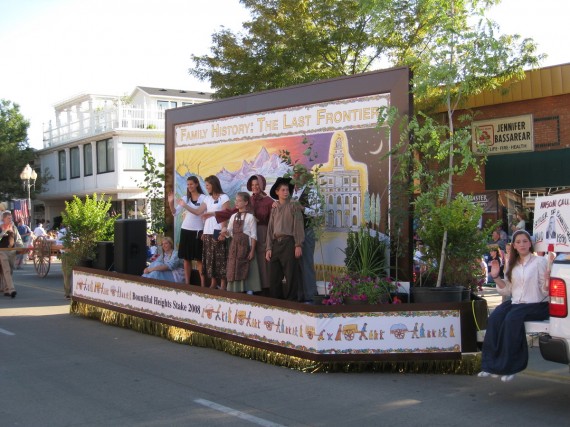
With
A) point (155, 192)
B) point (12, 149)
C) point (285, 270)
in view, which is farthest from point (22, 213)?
point (285, 270)

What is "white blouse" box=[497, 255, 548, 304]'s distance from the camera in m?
6.60

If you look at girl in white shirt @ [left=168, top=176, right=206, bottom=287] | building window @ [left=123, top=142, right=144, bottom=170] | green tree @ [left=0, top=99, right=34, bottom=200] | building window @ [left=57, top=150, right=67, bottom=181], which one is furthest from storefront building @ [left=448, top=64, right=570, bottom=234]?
green tree @ [left=0, top=99, right=34, bottom=200]

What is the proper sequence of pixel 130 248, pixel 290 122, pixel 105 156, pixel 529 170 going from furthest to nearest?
pixel 105 156 < pixel 529 170 < pixel 130 248 < pixel 290 122

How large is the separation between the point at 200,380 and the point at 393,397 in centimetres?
210

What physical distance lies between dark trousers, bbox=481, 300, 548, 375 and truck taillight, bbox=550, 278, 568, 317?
1.93 ft

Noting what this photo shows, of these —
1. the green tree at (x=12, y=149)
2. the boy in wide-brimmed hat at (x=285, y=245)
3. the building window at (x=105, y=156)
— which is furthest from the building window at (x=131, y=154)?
the boy in wide-brimmed hat at (x=285, y=245)

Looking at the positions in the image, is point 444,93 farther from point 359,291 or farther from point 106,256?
point 106,256

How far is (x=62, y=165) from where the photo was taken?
147 feet

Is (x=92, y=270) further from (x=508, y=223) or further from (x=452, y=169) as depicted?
(x=508, y=223)

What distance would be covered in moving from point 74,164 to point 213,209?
34864 millimetres

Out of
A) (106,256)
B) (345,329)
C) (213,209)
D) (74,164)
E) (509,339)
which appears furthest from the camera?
(74,164)

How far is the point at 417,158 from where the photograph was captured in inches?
335

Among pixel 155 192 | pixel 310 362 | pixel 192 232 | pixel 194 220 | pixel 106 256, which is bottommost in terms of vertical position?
pixel 310 362

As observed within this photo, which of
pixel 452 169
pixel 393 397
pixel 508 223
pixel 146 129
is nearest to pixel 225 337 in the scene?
pixel 393 397
